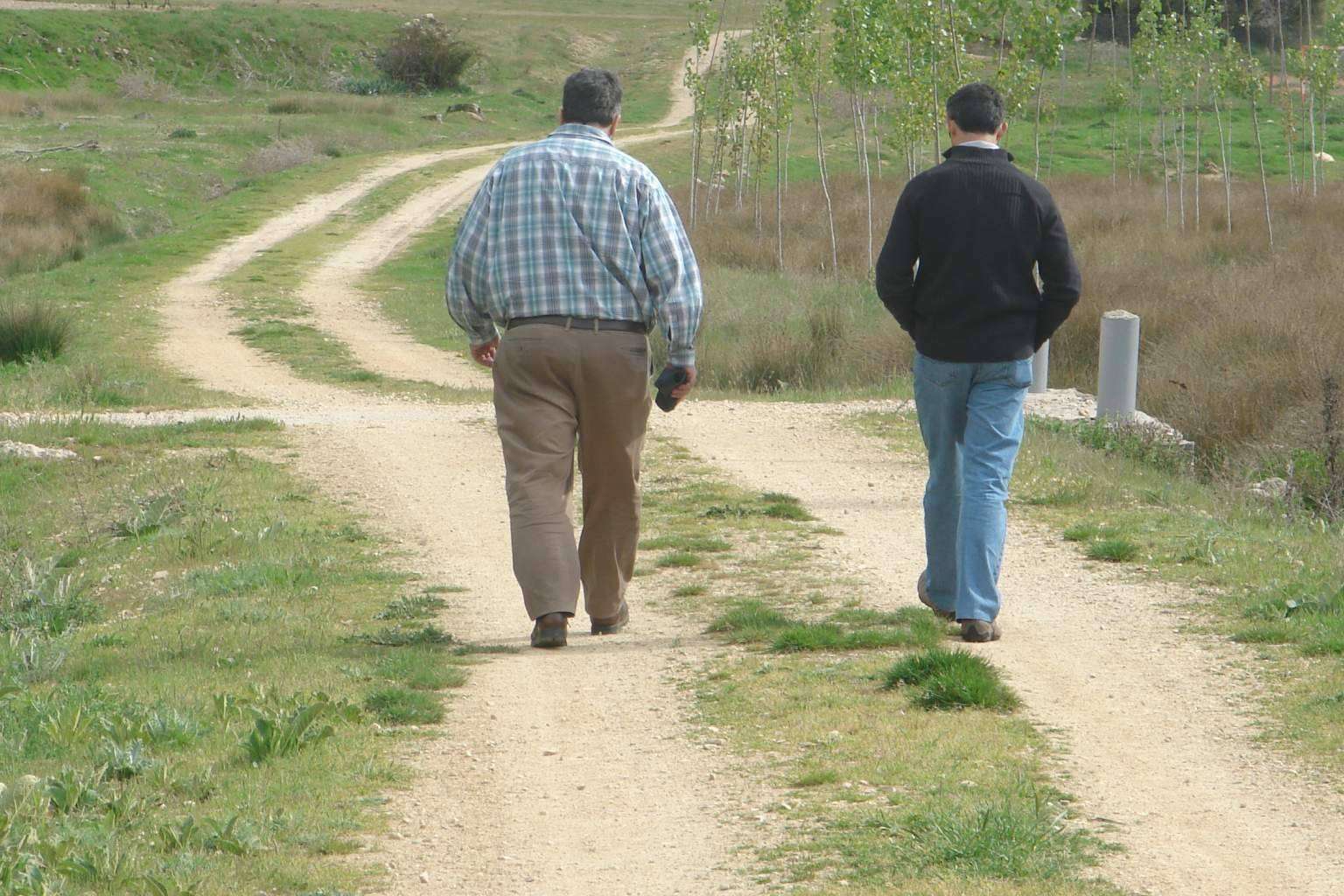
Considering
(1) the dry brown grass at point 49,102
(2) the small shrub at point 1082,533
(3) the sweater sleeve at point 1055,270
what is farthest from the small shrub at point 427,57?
(3) the sweater sleeve at point 1055,270

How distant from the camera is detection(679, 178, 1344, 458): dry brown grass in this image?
13.5m

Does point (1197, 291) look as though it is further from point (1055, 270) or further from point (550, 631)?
point (550, 631)

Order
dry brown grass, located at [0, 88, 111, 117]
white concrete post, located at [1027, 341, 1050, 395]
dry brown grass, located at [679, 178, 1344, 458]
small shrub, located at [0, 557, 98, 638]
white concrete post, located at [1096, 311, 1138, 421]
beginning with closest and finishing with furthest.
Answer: small shrub, located at [0, 557, 98, 638]
white concrete post, located at [1096, 311, 1138, 421]
white concrete post, located at [1027, 341, 1050, 395]
dry brown grass, located at [679, 178, 1344, 458]
dry brown grass, located at [0, 88, 111, 117]

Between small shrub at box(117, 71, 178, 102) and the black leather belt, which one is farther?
small shrub at box(117, 71, 178, 102)

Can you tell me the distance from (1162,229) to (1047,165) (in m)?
14.5

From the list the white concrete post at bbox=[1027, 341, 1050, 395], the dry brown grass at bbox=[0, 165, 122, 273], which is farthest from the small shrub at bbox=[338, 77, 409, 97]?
the white concrete post at bbox=[1027, 341, 1050, 395]

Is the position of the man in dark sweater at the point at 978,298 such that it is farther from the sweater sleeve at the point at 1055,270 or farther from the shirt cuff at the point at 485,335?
the shirt cuff at the point at 485,335

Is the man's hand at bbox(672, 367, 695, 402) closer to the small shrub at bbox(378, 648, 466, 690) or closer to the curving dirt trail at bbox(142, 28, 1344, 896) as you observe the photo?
the curving dirt trail at bbox(142, 28, 1344, 896)

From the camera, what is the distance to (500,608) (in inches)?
259

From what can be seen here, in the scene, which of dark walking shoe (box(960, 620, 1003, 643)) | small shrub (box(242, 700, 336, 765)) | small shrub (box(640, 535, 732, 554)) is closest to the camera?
small shrub (box(242, 700, 336, 765))

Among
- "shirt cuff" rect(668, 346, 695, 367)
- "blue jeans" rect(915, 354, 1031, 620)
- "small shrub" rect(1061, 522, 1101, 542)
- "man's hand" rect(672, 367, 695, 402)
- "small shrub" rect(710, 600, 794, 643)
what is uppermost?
"shirt cuff" rect(668, 346, 695, 367)

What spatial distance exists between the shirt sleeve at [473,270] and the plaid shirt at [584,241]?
18mm

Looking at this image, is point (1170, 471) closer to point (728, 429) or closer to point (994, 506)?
point (728, 429)

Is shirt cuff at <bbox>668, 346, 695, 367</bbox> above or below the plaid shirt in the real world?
below
